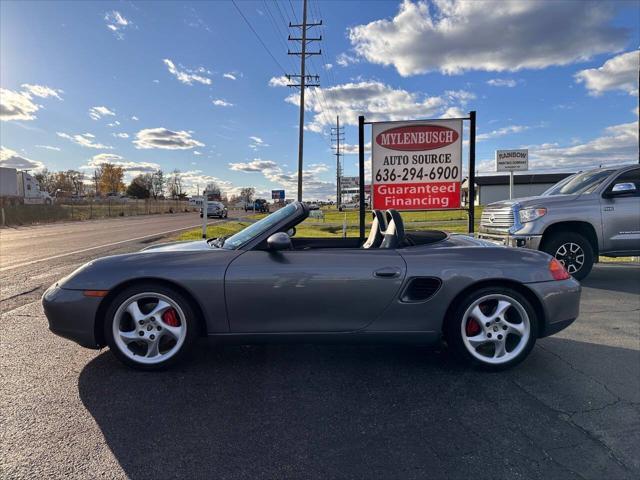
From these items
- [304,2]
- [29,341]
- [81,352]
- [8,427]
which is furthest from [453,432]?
[304,2]

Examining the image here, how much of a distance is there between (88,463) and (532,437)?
8.04 feet

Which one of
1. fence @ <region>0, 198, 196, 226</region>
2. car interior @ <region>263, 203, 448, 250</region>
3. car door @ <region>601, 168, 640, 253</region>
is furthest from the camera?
fence @ <region>0, 198, 196, 226</region>

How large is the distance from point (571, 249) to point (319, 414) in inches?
223

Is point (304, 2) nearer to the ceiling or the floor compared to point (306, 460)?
nearer to the ceiling

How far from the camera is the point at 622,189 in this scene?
6.15 metres

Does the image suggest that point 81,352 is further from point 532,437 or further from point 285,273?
point 532,437

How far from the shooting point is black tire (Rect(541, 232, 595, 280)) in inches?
248

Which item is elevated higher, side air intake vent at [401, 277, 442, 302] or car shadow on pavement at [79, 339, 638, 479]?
side air intake vent at [401, 277, 442, 302]

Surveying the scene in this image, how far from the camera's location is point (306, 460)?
2074 millimetres

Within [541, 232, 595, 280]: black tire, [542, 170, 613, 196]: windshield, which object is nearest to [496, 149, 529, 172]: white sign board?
[542, 170, 613, 196]: windshield

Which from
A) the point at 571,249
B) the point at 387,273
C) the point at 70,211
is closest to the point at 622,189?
the point at 571,249

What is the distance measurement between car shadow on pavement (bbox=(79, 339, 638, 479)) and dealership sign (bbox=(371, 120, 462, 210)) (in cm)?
473

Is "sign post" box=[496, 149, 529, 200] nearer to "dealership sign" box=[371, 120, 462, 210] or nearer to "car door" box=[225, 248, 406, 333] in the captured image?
"dealership sign" box=[371, 120, 462, 210]

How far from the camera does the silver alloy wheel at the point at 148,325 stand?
297 cm
